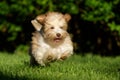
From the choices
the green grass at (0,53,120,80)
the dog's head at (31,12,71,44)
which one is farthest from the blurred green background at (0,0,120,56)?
the dog's head at (31,12,71,44)

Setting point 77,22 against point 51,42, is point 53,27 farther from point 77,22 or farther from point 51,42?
point 77,22

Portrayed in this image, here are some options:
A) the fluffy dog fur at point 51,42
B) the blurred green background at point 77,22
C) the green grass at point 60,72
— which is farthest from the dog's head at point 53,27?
the blurred green background at point 77,22

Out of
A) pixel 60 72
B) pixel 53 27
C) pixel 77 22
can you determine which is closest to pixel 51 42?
pixel 53 27

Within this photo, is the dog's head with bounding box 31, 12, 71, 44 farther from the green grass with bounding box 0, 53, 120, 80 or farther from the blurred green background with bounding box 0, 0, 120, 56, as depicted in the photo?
the blurred green background with bounding box 0, 0, 120, 56

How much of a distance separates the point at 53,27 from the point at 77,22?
9959 mm

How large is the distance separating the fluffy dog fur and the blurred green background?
24.6ft

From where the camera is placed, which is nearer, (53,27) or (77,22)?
(53,27)

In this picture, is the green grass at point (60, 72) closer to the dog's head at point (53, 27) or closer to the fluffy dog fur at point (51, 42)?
the fluffy dog fur at point (51, 42)

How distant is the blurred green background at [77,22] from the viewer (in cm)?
1767

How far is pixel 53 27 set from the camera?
9.59 meters

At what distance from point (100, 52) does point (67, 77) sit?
11.6 m

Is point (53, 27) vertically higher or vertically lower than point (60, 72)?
higher

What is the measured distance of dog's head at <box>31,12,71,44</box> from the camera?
947 centimetres

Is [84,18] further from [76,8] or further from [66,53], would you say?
[66,53]
